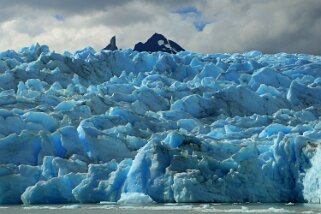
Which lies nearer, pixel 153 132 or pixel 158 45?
pixel 153 132

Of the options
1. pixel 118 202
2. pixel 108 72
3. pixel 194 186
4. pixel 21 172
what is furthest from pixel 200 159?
pixel 108 72

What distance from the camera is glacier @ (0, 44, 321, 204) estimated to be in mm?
18562

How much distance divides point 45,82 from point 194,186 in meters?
18.2

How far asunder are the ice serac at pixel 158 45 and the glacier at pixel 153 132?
37184mm

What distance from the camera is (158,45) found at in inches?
3152

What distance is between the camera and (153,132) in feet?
85.8

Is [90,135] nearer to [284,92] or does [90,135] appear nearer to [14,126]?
[14,126]

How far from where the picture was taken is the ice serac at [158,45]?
78844mm

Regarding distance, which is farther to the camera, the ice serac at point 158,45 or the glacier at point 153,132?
the ice serac at point 158,45

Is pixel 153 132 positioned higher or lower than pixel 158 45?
lower

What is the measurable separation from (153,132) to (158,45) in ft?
180

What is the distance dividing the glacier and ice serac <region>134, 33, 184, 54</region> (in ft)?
122

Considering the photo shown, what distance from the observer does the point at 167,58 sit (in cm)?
4034

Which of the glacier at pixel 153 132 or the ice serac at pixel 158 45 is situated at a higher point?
the ice serac at pixel 158 45
